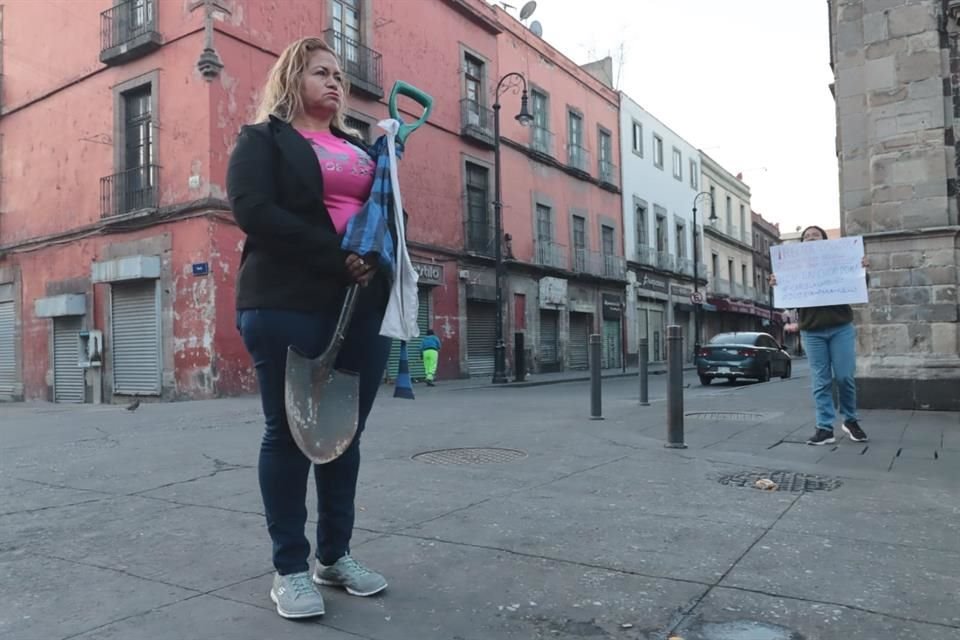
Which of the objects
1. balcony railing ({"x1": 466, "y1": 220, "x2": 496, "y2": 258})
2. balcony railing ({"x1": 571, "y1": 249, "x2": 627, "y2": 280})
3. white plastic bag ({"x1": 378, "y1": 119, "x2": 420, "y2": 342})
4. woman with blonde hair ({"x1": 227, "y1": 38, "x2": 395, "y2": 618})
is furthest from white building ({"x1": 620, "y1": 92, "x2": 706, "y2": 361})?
woman with blonde hair ({"x1": 227, "y1": 38, "x2": 395, "y2": 618})

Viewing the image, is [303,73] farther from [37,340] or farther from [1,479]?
[37,340]

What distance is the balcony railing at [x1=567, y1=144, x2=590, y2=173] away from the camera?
91.6 ft

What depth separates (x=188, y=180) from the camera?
1478 cm

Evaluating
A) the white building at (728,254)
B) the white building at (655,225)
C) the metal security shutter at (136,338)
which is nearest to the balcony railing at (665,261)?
the white building at (655,225)

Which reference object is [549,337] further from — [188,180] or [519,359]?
[188,180]

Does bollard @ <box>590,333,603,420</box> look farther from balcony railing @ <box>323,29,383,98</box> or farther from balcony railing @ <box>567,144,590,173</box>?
balcony railing @ <box>567,144,590,173</box>

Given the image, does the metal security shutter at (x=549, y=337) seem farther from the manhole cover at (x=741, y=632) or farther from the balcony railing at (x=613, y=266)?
the manhole cover at (x=741, y=632)

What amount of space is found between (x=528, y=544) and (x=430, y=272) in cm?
1688

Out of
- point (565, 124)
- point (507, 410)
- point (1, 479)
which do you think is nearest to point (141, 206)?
point (507, 410)

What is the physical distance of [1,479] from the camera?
487cm

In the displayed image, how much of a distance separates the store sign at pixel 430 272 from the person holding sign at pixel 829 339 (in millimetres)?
13625

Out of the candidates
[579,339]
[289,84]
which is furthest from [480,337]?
[289,84]

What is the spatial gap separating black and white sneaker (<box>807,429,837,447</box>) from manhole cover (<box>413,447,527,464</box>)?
2.36 metres

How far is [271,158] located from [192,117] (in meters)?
13.7
